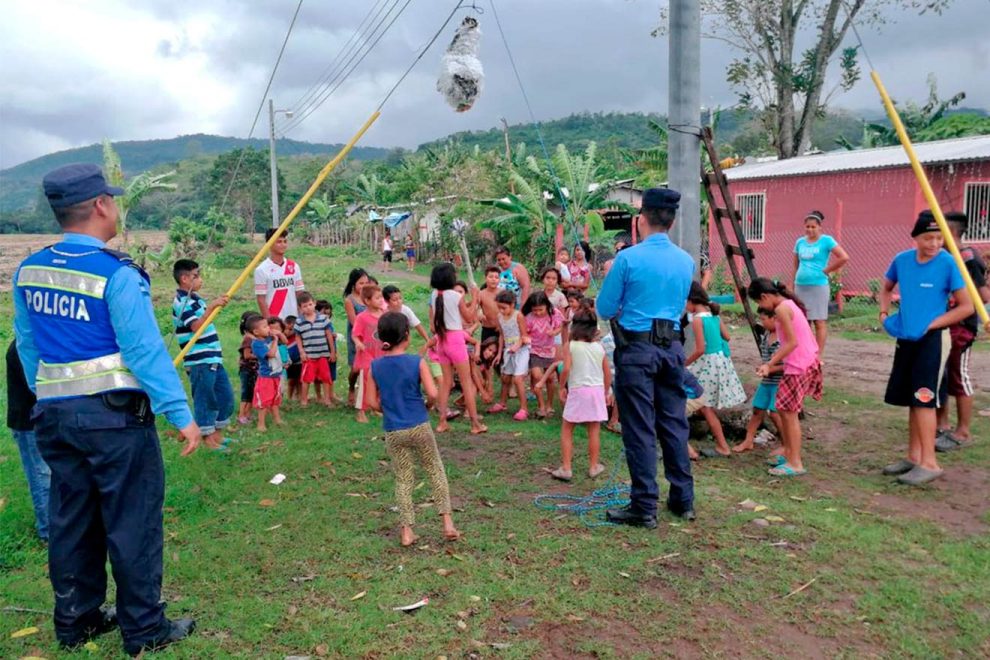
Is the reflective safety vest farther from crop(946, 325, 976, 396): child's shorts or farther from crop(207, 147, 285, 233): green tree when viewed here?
crop(207, 147, 285, 233): green tree

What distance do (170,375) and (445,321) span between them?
4.30m

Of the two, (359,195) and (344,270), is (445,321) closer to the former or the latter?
(344,270)

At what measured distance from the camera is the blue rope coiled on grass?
527 centimetres

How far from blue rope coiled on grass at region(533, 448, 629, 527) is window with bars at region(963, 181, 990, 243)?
43.4 ft

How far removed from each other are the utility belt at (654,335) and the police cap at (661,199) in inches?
30.7

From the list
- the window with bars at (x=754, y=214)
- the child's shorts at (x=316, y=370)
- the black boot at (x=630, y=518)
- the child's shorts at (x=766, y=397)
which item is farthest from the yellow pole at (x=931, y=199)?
the window with bars at (x=754, y=214)

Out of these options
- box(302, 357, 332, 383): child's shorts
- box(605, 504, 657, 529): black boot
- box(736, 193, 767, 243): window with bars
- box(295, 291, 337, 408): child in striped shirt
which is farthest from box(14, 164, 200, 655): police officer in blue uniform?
box(736, 193, 767, 243): window with bars

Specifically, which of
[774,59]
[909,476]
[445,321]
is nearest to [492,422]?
[445,321]

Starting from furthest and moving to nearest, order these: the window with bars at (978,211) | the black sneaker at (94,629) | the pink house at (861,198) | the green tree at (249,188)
A: the green tree at (249,188), the pink house at (861,198), the window with bars at (978,211), the black sneaker at (94,629)

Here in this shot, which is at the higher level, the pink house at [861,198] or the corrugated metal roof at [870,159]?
the corrugated metal roof at [870,159]

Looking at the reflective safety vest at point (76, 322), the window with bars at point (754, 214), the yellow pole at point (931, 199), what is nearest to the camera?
the reflective safety vest at point (76, 322)

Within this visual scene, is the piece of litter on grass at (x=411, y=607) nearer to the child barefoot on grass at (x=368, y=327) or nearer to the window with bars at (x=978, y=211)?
the child barefoot on grass at (x=368, y=327)

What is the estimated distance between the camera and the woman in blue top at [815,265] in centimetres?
860

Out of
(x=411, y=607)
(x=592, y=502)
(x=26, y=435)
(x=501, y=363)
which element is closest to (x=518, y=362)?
(x=501, y=363)
